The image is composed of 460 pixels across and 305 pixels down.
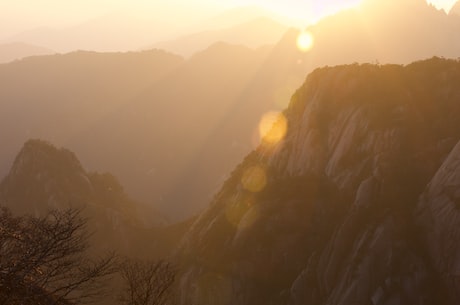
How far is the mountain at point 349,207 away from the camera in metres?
36.0

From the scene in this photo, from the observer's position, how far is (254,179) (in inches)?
2234

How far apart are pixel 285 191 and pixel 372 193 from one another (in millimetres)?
11079

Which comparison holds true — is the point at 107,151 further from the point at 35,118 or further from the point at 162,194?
the point at 35,118

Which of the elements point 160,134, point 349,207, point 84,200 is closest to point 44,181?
point 84,200

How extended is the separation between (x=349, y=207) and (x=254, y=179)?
1573 centimetres

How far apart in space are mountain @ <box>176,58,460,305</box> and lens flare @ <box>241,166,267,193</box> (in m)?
0.19

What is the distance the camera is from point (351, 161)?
47.1m

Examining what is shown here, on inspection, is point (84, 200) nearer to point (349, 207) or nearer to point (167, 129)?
point (349, 207)

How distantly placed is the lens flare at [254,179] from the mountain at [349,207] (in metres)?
0.19

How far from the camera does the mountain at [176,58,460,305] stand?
3603cm

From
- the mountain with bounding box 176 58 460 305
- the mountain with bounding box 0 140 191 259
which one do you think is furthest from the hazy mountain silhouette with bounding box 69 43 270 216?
the mountain with bounding box 176 58 460 305

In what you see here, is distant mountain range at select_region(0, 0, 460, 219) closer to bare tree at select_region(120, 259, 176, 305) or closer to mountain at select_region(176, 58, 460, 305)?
mountain at select_region(176, 58, 460, 305)

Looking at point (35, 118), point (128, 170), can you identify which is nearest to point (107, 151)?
point (128, 170)

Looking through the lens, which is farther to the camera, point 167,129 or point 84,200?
point 167,129
